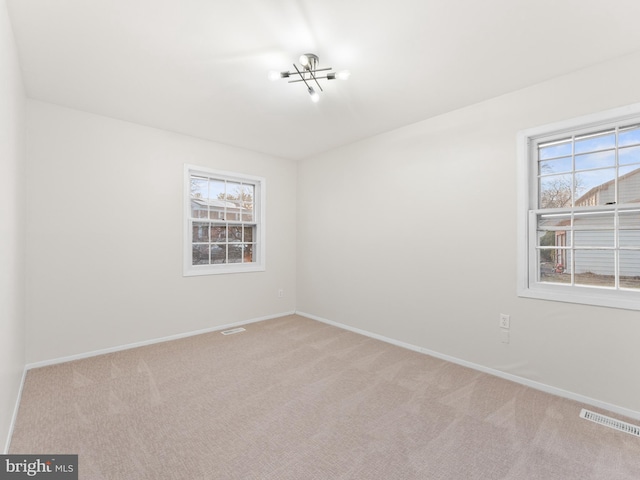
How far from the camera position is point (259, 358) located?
3.09 m

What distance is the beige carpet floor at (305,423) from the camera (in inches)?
63.9

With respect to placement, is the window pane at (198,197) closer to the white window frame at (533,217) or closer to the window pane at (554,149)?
the white window frame at (533,217)

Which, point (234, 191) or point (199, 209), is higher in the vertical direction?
point (234, 191)

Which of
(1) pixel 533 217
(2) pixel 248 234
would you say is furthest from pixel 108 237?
(1) pixel 533 217

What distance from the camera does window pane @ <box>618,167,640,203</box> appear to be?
2.19 meters

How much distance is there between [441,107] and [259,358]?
3.14 metres

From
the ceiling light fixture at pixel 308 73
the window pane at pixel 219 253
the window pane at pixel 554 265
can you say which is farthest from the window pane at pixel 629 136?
the window pane at pixel 219 253

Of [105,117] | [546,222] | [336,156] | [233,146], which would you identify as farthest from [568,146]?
[105,117]

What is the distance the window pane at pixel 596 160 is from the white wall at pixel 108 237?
149 inches

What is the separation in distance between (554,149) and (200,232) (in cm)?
395

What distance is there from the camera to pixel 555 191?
100 inches

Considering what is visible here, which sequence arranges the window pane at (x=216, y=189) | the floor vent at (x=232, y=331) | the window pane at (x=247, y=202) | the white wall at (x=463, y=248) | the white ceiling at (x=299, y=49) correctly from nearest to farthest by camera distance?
1. the white ceiling at (x=299, y=49)
2. the white wall at (x=463, y=248)
3. the floor vent at (x=232, y=331)
4. the window pane at (x=216, y=189)
5. the window pane at (x=247, y=202)

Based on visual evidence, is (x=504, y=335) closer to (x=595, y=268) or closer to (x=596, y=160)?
(x=595, y=268)

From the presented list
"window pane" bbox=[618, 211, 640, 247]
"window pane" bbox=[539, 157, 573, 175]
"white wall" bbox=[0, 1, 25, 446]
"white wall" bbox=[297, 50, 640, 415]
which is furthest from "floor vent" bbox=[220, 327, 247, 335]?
"window pane" bbox=[618, 211, 640, 247]
